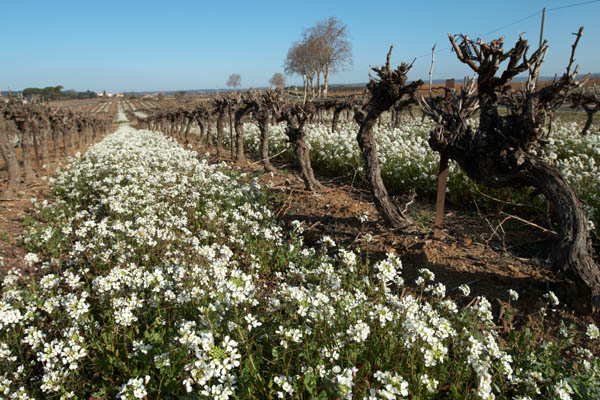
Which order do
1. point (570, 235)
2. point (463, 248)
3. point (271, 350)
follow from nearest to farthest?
point (271, 350), point (570, 235), point (463, 248)

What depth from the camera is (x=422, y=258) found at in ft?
17.4

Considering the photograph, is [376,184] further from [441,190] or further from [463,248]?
[463,248]

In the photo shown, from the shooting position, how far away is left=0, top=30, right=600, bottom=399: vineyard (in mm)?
2520

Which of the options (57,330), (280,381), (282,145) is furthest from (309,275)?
(282,145)

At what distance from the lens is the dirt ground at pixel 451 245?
424 cm

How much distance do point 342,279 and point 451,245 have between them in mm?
2417

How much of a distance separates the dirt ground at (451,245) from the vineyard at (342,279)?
0.03 metres

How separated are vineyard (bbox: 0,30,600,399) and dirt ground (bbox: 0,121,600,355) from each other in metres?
0.03

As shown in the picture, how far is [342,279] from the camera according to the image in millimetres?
4188

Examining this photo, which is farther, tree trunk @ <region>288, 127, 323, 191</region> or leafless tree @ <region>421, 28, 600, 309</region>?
tree trunk @ <region>288, 127, 323, 191</region>

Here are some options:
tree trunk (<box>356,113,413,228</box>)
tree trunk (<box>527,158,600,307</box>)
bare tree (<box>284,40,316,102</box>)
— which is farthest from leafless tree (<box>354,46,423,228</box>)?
bare tree (<box>284,40,316,102</box>)

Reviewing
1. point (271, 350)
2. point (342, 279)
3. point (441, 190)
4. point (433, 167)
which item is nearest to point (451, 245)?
point (441, 190)

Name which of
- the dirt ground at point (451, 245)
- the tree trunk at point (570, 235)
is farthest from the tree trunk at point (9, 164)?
the tree trunk at point (570, 235)

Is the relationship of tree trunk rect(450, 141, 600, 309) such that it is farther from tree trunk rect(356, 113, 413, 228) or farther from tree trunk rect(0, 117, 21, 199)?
tree trunk rect(0, 117, 21, 199)
